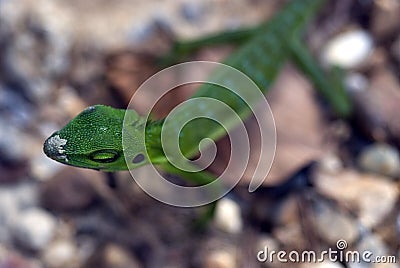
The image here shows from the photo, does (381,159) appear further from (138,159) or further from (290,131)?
(138,159)

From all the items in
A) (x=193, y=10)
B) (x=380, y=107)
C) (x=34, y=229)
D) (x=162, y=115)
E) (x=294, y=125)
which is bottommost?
Result: (x=34, y=229)

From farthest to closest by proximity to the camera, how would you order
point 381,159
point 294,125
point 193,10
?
point 193,10
point 294,125
point 381,159

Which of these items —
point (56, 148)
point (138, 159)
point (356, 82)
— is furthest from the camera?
point (356, 82)

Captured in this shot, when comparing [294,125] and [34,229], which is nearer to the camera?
[34,229]

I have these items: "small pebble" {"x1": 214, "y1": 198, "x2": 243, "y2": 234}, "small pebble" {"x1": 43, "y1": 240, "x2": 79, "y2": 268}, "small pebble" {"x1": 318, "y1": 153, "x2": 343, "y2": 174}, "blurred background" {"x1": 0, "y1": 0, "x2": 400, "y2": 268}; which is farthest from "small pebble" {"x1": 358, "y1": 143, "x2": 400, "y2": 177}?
"small pebble" {"x1": 43, "y1": 240, "x2": 79, "y2": 268}

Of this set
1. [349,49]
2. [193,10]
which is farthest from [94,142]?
[349,49]

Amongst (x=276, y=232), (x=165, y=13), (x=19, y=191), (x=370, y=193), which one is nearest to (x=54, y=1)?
(x=165, y=13)

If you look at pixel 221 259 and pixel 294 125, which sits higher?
pixel 294 125
